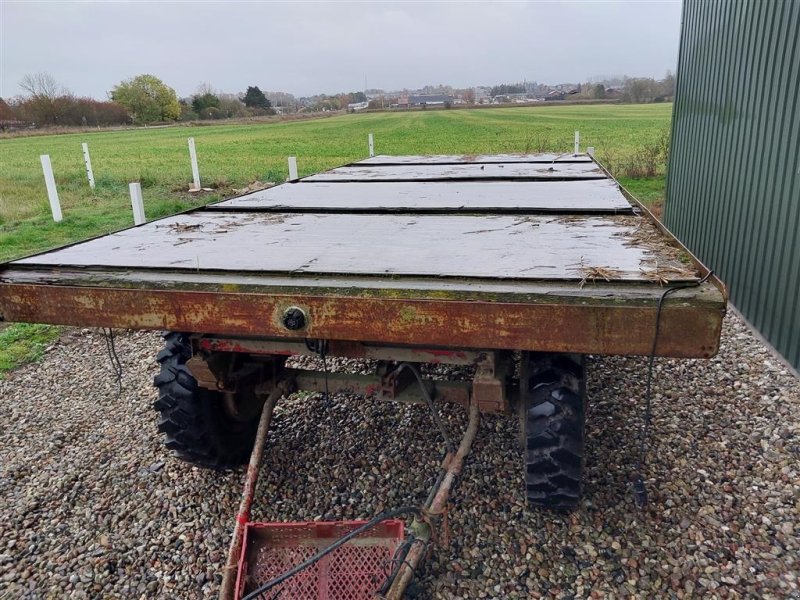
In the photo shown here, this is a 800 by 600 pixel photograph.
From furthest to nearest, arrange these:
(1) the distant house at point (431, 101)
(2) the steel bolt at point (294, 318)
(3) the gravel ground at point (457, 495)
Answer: (1) the distant house at point (431, 101)
(3) the gravel ground at point (457, 495)
(2) the steel bolt at point (294, 318)

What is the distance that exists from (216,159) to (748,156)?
21.5 m

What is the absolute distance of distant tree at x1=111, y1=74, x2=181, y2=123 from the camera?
193 feet

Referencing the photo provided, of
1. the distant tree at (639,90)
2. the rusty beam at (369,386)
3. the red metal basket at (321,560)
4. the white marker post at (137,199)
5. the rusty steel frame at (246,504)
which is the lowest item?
the red metal basket at (321,560)

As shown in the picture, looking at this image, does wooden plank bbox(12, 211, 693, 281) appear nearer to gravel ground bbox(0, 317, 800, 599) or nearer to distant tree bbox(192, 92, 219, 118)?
gravel ground bbox(0, 317, 800, 599)

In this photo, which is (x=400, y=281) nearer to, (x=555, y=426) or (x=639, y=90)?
(x=555, y=426)

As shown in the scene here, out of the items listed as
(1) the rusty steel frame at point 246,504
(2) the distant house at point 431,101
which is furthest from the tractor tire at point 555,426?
(2) the distant house at point 431,101

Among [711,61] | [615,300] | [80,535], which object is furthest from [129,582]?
[711,61]

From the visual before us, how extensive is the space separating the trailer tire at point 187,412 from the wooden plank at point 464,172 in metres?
2.67

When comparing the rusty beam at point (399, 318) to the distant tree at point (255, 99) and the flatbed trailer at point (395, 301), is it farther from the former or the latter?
the distant tree at point (255, 99)

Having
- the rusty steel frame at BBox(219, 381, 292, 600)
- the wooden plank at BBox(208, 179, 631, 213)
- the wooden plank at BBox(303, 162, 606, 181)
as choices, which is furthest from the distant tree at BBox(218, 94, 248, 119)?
the rusty steel frame at BBox(219, 381, 292, 600)

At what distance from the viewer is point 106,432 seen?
157 inches

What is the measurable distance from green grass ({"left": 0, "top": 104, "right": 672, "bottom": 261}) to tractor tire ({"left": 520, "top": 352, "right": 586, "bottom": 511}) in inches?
309

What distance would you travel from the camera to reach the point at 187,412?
3.02 metres

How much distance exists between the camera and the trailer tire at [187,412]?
119 inches
